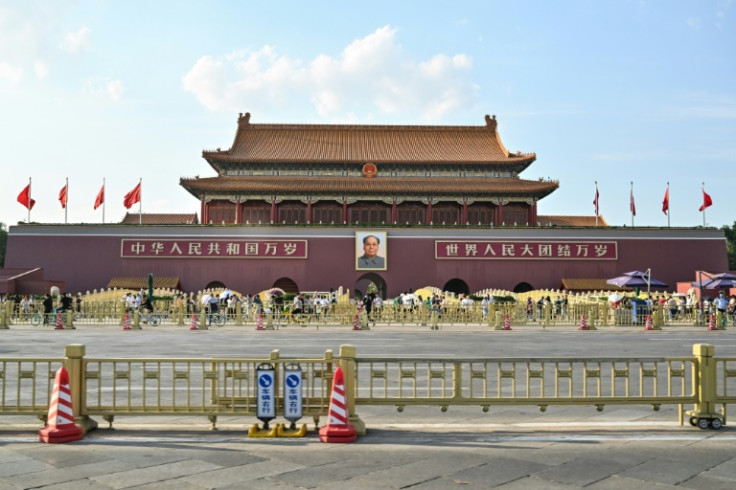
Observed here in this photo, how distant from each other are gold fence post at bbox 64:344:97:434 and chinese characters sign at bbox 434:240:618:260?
3365cm

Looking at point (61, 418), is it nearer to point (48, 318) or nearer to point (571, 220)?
point (48, 318)

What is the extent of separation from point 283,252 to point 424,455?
112 feet

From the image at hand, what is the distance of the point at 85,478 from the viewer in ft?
18.8

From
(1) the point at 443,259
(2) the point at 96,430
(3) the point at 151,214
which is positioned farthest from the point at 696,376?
(3) the point at 151,214

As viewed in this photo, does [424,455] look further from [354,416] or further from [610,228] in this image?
[610,228]

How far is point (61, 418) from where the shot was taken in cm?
716

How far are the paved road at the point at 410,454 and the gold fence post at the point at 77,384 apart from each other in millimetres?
224

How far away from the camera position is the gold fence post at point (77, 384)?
7.54m

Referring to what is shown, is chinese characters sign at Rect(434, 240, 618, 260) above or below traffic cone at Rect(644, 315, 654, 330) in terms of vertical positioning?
above

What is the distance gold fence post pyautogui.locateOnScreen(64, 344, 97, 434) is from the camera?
7.54 metres

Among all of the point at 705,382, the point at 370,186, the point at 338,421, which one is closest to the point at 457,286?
the point at 370,186

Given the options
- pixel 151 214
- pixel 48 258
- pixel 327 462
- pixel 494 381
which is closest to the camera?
pixel 327 462

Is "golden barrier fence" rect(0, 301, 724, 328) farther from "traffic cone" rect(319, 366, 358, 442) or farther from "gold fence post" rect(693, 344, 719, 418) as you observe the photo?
"traffic cone" rect(319, 366, 358, 442)

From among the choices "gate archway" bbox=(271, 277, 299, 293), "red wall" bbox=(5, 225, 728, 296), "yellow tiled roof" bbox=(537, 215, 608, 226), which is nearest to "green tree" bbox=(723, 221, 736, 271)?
"yellow tiled roof" bbox=(537, 215, 608, 226)
